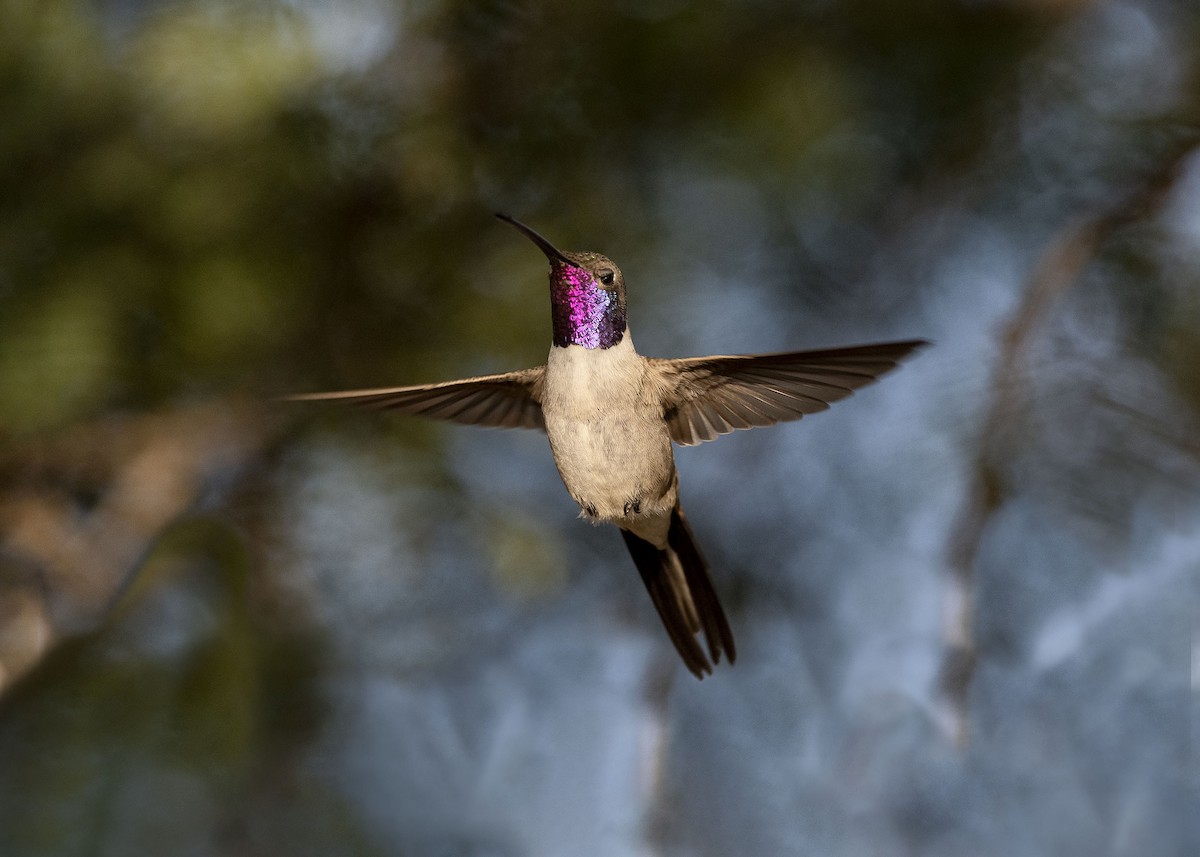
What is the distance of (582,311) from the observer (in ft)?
2.06

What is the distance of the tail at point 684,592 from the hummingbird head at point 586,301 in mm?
192

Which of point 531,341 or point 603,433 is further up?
point 531,341

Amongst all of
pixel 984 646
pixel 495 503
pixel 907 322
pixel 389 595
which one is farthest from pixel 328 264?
pixel 984 646

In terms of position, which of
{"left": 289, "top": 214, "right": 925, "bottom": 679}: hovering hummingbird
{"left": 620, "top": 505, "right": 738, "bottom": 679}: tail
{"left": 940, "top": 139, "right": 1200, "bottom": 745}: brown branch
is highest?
{"left": 940, "top": 139, "right": 1200, "bottom": 745}: brown branch

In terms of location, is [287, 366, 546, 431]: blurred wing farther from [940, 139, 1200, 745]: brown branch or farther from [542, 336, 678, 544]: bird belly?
[940, 139, 1200, 745]: brown branch

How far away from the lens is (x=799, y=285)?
1.51 m

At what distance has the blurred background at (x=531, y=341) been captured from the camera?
1.36 m

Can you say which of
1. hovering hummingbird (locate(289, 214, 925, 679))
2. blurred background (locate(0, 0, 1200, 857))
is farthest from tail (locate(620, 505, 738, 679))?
blurred background (locate(0, 0, 1200, 857))

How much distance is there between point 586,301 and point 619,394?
0.06 m

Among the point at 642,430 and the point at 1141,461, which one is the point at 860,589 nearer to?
the point at 1141,461

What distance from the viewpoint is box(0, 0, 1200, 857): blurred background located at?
4.47 feet

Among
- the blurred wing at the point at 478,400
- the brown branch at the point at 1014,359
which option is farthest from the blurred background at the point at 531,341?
the blurred wing at the point at 478,400

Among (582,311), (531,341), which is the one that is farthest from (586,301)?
(531,341)

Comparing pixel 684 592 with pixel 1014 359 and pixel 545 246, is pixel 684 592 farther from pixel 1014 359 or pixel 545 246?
pixel 1014 359
